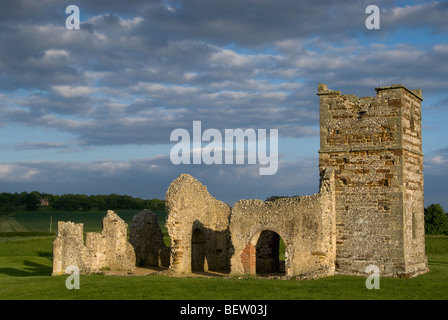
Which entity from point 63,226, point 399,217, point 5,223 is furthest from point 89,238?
point 5,223

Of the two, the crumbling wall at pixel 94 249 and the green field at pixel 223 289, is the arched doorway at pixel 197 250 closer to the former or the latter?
the crumbling wall at pixel 94 249

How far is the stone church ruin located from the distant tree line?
63675 millimetres

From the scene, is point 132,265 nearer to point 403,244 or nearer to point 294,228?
point 294,228

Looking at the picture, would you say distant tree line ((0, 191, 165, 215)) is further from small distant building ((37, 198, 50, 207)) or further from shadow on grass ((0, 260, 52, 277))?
shadow on grass ((0, 260, 52, 277))

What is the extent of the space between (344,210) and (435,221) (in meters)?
25.0

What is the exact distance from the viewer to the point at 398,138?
2388cm

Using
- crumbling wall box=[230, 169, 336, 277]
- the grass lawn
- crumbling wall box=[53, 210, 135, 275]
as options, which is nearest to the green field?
the grass lawn

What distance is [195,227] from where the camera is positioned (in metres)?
26.8

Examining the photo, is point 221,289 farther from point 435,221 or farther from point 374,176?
point 435,221

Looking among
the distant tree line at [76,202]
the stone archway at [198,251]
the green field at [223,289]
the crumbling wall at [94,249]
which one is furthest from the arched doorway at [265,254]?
the distant tree line at [76,202]

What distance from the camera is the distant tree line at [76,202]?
88.7 meters

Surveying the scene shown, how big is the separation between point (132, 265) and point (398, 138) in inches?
554

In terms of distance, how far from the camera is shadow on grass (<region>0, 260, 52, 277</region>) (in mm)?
29203

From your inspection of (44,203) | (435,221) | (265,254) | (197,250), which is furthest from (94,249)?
(44,203)
